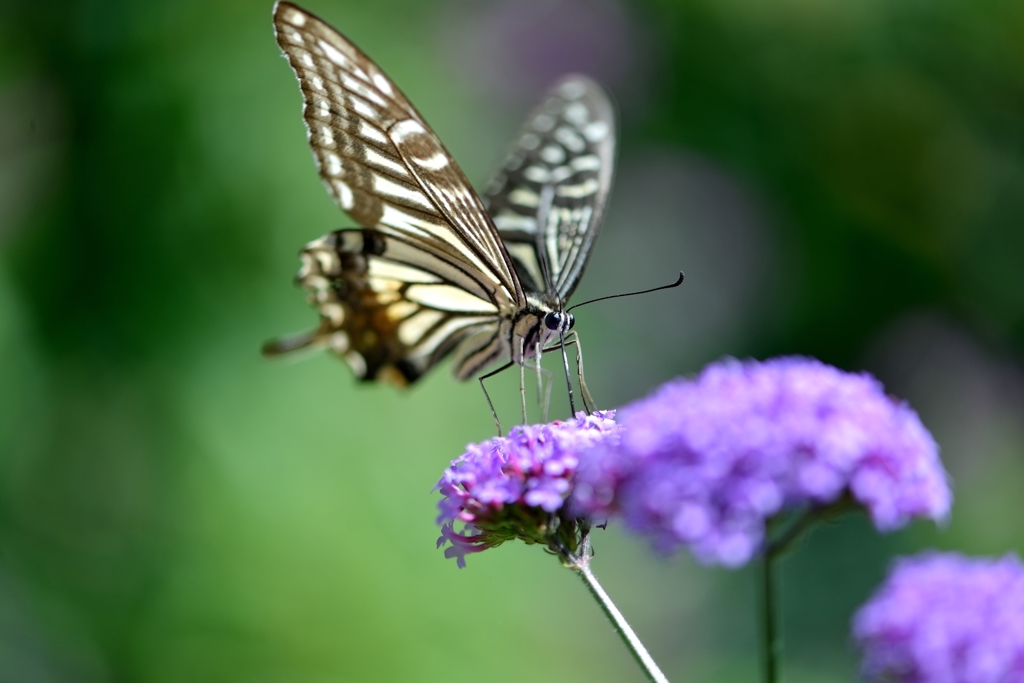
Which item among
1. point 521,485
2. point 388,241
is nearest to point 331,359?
point 388,241

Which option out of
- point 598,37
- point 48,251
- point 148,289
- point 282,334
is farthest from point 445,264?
point 598,37

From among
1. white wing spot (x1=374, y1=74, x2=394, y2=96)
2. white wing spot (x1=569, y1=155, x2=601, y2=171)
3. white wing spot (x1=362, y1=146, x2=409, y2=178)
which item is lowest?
white wing spot (x1=569, y1=155, x2=601, y2=171)

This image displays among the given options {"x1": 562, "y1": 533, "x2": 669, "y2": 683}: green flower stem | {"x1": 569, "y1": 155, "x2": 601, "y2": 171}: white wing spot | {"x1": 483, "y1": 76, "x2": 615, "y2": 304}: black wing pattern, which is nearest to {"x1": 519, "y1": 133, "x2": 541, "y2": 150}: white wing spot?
{"x1": 483, "y1": 76, "x2": 615, "y2": 304}: black wing pattern

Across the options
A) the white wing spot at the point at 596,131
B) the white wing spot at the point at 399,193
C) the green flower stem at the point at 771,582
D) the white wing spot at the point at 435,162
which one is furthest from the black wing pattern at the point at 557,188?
the green flower stem at the point at 771,582

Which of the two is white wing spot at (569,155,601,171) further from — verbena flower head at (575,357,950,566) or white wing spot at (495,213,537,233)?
verbena flower head at (575,357,950,566)

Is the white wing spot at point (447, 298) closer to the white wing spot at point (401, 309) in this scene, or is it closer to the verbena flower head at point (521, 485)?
the white wing spot at point (401, 309)

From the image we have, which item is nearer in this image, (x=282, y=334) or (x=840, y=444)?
(x=840, y=444)

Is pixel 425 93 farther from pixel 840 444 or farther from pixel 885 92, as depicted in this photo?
pixel 840 444

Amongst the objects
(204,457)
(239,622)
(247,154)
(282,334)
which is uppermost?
(247,154)
